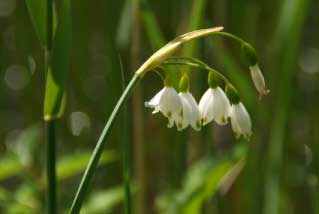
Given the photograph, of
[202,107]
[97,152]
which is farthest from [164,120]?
[97,152]

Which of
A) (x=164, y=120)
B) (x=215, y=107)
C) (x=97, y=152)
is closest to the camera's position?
(x=97, y=152)

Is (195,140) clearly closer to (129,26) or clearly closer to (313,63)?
(129,26)

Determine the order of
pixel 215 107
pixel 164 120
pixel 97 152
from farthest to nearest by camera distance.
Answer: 1. pixel 164 120
2. pixel 215 107
3. pixel 97 152

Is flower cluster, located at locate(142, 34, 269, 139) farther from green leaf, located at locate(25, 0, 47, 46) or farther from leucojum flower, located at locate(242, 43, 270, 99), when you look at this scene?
green leaf, located at locate(25, 0, 47, 46)

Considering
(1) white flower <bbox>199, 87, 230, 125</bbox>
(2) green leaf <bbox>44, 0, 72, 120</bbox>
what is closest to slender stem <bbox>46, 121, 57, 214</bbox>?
(2) green leaf <bbox>44, 0, 72, 120</bbox>

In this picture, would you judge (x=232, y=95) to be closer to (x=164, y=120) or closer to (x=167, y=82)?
(x=167, y=82)

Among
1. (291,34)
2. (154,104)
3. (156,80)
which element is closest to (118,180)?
(156,80)
